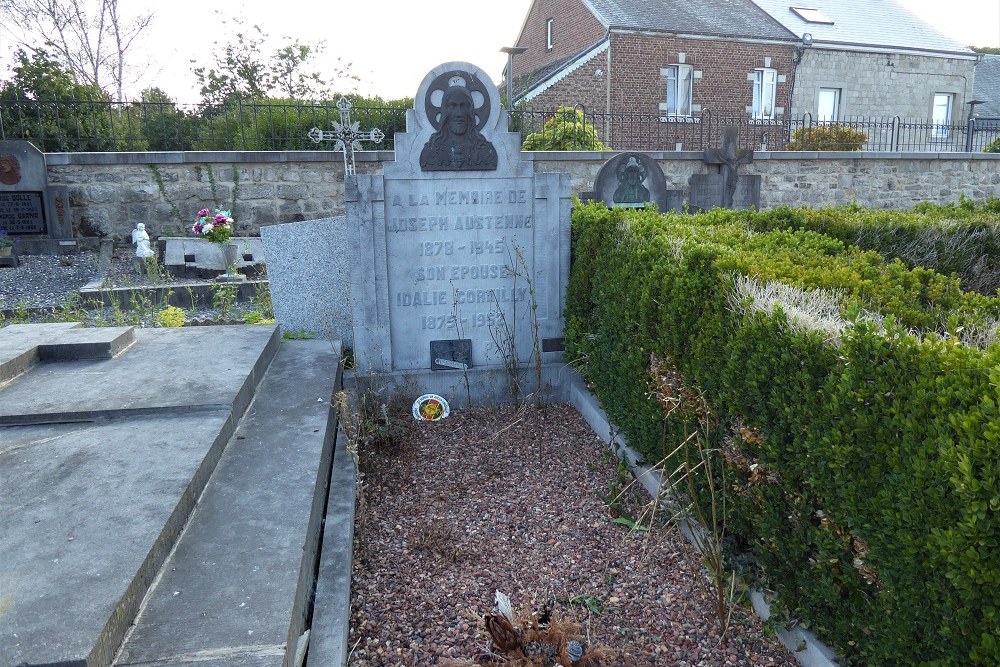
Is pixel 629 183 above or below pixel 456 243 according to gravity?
above

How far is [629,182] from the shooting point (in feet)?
29.2

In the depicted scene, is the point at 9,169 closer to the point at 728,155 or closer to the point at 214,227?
the point at 214,227

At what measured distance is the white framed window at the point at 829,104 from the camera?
23.8 metres

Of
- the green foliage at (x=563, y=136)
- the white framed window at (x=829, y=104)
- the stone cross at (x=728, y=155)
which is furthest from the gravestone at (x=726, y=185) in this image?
the white framed window at (x=829, y=104)

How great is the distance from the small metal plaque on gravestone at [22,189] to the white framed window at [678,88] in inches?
689

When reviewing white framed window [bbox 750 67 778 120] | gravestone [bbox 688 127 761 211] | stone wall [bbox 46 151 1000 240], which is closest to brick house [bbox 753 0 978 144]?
white framed window [bbox 750 67 778 120]

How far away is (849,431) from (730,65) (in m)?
23.2

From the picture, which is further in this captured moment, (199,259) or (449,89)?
(199,259)

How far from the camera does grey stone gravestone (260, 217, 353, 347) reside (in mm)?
5539

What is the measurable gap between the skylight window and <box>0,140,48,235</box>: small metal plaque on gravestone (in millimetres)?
23262

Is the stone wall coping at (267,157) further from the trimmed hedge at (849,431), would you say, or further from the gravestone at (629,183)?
the trimmed hedge at (849,431)

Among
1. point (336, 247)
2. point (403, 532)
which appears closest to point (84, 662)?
point (403, 532)

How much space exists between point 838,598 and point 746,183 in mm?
11068

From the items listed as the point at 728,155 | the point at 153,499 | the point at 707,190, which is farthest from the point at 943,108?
the point at 153,499
